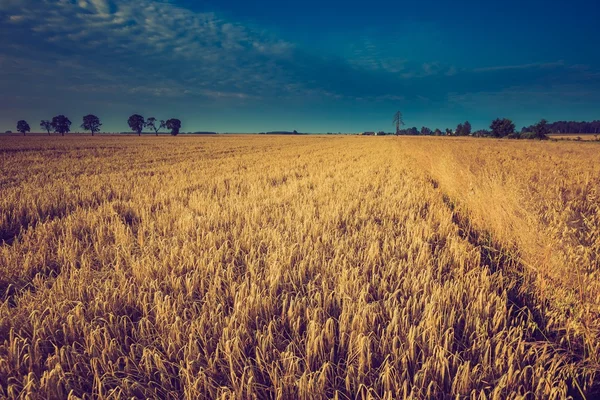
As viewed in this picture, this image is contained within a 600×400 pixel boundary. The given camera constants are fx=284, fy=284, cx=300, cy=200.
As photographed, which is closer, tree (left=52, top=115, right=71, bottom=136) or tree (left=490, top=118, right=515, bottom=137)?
tree (left=490, top=118, right=515, bottom=137)

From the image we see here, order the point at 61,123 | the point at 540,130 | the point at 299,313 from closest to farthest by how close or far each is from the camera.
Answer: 1. the point at 299,313
2. the point at 540,130
3. the point at 61,123

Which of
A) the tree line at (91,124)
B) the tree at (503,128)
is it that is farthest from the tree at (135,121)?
the tree at (503,128)

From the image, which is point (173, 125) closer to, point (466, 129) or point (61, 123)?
point (61, 123)

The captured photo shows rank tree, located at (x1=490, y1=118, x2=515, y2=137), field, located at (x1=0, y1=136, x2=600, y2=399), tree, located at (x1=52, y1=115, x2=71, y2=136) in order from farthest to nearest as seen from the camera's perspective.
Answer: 1. tree, located at (x1=52, y1=115, x2=71, y2=136)
2. tree, located at (x1=490, y1=118, x2=515, y2=137)
3. field, located at (x1=0, y1=136, x2=600, y2=399)

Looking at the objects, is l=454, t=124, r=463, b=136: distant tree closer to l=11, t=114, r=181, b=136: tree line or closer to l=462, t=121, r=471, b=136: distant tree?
l=462, t=121, r=471, b=136: distant tree

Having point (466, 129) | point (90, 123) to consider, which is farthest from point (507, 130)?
point (90, 123)

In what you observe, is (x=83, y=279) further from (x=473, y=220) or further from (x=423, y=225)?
(x=473, y=220)

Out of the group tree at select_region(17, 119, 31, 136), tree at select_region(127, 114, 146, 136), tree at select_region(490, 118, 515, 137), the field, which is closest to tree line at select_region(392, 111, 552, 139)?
tree at select_region(490, 118, 515, 137)

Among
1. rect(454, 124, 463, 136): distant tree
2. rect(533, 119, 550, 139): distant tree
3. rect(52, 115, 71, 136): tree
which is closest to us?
rect(533, 119, 550, 139): distant tree

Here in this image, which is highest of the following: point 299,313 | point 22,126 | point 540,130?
point 22,126

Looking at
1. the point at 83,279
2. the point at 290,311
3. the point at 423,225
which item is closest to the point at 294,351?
the point at 290,311

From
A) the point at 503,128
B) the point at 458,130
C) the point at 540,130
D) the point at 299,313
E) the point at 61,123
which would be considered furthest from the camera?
the point at 458,130

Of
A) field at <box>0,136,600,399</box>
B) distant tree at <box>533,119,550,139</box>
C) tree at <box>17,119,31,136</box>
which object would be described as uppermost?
tree at <box>17,119,31,136</box>

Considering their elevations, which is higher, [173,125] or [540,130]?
[173,125]
